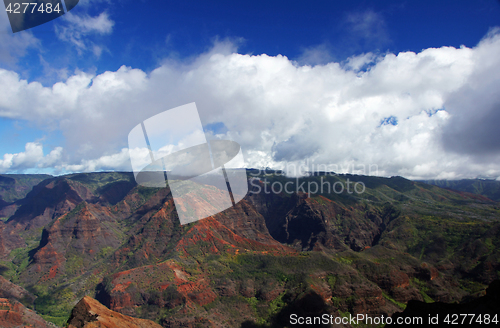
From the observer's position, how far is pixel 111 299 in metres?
49.4

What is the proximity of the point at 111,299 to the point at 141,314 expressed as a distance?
7.80 meters

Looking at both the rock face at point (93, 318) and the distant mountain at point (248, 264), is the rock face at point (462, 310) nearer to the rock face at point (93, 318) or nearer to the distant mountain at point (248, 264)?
the distant mountain at point (248, 264)

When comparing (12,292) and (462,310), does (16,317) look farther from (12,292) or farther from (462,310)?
(462,310)

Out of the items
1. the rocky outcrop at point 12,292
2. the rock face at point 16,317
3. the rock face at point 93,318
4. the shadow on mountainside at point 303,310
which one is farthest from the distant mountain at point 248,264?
the rock face at point 93,318

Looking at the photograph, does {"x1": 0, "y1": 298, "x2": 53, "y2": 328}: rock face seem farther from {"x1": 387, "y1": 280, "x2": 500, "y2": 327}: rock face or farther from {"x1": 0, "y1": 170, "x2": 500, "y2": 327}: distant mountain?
{"x1": 387, "y1": 280, "x2": 500, "y2": 327}: rock face

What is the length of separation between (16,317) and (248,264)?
43.2 metres

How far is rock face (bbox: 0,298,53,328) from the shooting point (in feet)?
129

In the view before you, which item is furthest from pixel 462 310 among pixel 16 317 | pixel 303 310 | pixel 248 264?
pixel 16 317

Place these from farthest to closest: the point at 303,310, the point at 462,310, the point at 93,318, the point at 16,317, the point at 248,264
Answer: the point at 248,264
the point at 303,310
the point at 16,317
the point at 93,318
the point at 462,310

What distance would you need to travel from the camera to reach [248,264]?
60.1m

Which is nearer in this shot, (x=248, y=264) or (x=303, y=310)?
(x=303, y=310)

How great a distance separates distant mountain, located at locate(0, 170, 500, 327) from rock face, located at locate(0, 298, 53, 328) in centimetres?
1189

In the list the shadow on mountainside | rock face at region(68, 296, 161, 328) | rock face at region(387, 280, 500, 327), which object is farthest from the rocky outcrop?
rock face at region(387, 280, 500, 327)

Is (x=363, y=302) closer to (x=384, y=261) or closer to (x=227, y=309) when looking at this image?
(x=384, y=261)
